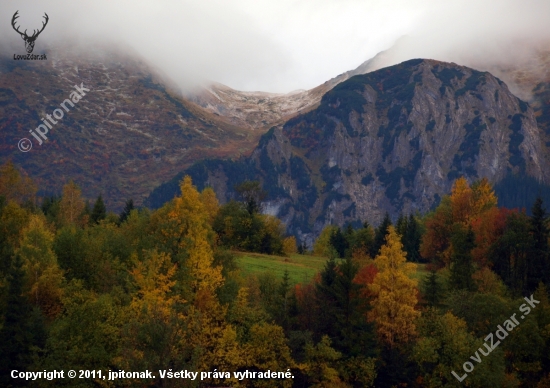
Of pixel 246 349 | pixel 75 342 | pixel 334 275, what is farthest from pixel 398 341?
pixel 75 342

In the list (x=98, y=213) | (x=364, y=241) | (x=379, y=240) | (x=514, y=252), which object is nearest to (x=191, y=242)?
(x=514, y=252)

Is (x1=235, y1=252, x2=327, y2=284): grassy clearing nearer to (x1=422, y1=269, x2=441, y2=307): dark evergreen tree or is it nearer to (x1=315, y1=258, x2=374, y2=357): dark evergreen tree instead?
(x1=315, y1=258, x2=374, y2=357): dark evergreen tree

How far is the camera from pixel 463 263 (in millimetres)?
81438

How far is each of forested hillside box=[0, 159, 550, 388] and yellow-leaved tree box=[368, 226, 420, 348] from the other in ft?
0.51

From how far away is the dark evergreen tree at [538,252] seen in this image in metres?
80.9

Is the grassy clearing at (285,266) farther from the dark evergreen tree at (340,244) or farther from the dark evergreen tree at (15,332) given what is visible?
the dark evergreen tree at (15,332)

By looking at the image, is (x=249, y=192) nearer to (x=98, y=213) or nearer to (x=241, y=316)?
(x=98, y=213)

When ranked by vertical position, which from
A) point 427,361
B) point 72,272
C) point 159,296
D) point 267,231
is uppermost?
point 267,231

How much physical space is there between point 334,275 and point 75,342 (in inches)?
1148

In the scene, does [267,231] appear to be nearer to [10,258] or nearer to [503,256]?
[503,256]

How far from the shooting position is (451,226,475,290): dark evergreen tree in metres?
79.1

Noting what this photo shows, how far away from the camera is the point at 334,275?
71250mm

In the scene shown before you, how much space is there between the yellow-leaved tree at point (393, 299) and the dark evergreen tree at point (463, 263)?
9.78 meters

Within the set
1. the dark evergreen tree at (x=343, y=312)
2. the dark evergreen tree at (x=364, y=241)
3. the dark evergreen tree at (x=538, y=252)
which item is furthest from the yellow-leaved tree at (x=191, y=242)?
the dark evergreen tree at (x=364, y=241)
